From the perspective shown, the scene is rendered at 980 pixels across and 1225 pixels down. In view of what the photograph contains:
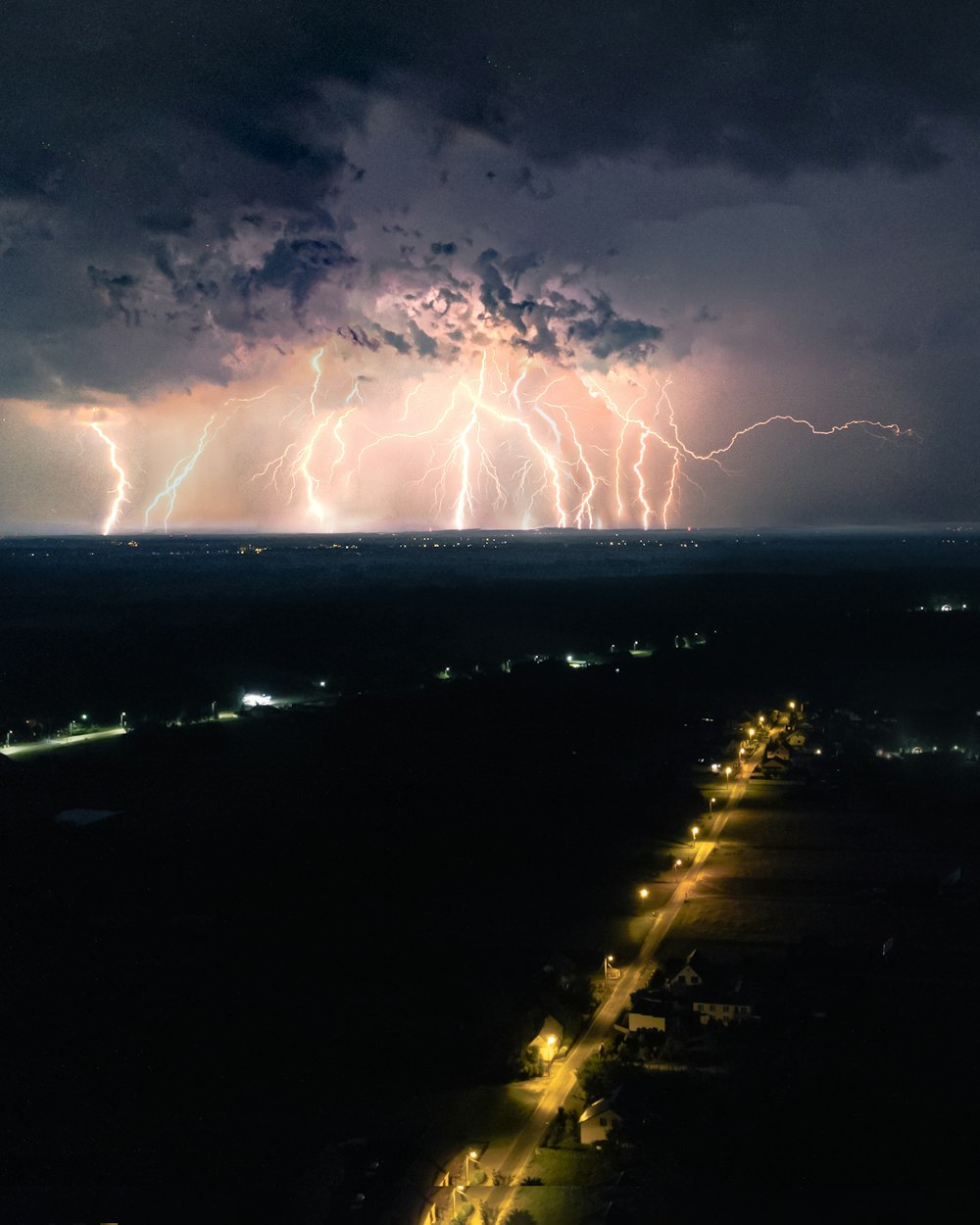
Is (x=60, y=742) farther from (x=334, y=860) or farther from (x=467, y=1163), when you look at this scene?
(x=467, y=1163)

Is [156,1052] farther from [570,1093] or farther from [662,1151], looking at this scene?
[662,1151]

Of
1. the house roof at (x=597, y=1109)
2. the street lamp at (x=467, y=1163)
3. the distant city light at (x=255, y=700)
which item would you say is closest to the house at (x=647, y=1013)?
the house roof at (x=597, y=1109)

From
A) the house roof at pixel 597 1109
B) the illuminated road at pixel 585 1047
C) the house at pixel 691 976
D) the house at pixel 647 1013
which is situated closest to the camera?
the illuminated road at pixel 585 1047

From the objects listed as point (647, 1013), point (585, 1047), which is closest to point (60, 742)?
point (585, 1047)

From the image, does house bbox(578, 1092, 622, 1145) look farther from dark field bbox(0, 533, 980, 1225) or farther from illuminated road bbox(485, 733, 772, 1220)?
dark field bbox(0, 533, 980, 1225)

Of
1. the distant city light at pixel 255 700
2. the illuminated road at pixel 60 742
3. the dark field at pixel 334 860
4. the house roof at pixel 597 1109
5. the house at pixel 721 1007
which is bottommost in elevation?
the illuminated road at pixel 60 742

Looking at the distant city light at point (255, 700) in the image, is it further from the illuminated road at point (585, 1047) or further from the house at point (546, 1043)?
the house at point (546, 1043)
